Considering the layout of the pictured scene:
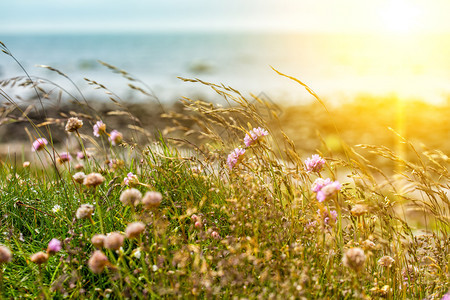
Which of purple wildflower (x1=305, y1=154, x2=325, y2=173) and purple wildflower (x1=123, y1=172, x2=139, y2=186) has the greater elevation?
purple wildflower (x1=305, y1=154, x2=325, y2=173)

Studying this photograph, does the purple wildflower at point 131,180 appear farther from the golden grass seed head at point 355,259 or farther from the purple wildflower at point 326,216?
the golden grass seed head at point 355,259

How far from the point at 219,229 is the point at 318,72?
25.1m

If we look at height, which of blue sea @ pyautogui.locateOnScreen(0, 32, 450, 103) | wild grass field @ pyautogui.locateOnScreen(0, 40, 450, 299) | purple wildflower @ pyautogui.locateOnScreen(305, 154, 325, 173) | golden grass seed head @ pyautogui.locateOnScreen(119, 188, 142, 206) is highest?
purple wildflower @ pyautogui.locateOnScreen(305, 154, 325, 173)

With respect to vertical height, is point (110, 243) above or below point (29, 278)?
above

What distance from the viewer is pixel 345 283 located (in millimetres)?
1921

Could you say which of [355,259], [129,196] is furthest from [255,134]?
[355,259]

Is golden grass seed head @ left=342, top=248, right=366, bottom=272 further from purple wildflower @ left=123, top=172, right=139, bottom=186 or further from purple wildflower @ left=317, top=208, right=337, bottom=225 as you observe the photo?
purple wildflower @ left=123, top=172, right=139, bottom=186

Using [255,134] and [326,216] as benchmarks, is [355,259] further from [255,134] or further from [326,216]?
[255,134]

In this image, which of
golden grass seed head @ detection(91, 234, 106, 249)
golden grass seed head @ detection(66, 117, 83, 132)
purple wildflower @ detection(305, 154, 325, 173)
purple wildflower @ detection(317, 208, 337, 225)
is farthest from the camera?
golden grass seed head @ detection(66, 117, 83, 132)

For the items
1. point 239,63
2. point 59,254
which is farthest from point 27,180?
point 239,63

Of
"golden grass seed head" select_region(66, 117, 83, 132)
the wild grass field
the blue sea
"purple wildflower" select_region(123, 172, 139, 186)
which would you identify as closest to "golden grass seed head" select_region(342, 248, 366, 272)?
the wild grass field

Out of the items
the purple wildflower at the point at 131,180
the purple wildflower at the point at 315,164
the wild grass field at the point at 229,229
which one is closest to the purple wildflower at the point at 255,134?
the wild grass field at the point at 229,229

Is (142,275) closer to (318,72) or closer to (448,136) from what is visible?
(448,136)

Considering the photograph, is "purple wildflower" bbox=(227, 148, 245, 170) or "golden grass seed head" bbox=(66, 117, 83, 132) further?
"golden grass seed head" bbox=(66, 117, 83, 132)
